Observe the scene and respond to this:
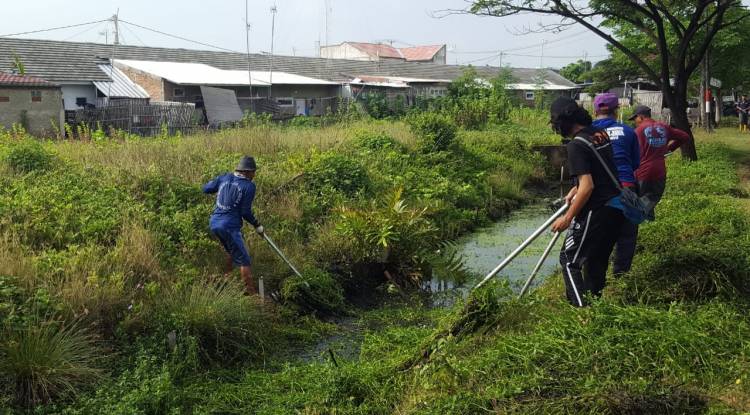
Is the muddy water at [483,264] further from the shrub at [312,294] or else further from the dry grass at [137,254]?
the dry grass at [137,254]

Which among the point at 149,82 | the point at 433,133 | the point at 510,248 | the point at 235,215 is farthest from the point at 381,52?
the point at 235,215

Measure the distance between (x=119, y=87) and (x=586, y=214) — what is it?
961 inches

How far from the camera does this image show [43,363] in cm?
468

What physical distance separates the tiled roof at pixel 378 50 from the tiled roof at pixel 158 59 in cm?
1160

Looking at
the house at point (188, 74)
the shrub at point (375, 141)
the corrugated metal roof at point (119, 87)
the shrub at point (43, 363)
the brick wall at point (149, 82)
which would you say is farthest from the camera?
the brick wall at point (149, 82)

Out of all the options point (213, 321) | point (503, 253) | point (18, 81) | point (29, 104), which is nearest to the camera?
point (213, 321)

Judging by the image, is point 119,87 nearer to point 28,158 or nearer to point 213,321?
point 28,158

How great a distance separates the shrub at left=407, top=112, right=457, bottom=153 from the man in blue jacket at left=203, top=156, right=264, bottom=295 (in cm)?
905

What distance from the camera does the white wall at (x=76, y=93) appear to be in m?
24.7

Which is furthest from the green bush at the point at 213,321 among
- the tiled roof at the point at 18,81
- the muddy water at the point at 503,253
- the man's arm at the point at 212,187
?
the tiled roof at the point at 18,81

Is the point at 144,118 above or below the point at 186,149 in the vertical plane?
above

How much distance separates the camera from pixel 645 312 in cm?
436

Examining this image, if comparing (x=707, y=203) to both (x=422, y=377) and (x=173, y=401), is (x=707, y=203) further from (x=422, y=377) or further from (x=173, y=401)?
(x=173, y=401)

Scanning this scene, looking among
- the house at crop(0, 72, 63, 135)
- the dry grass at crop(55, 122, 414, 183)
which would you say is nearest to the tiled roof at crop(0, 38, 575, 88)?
the house at crop(0, 72, 63, 135)
